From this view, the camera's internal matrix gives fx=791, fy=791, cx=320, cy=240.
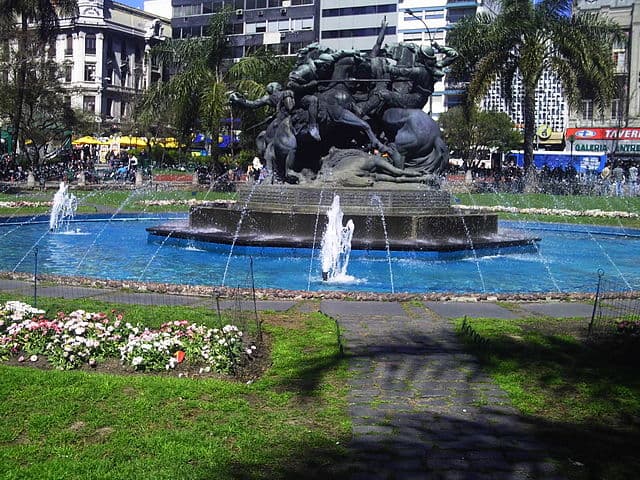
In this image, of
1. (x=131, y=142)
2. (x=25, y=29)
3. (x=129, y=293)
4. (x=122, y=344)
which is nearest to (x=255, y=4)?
(x=131, y=142)

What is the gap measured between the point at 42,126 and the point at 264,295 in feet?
135

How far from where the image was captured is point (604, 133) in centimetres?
6475

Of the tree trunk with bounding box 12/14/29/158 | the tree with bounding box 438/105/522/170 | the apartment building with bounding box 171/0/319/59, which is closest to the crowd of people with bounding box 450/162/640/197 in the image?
the tree with bounding box 438/105/522/170

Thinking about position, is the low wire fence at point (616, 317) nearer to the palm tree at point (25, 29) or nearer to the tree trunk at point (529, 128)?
the tree trunk at point (529, 128)

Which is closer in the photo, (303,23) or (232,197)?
(232,197)

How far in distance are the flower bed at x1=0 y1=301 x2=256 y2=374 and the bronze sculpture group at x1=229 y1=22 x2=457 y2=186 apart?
36.9 feet

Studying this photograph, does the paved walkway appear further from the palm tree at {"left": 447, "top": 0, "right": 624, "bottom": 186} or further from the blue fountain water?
the palm tree at {"left": 447, "top": 0, "right": 624, "bottom": 186}

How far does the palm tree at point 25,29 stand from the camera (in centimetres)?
4059

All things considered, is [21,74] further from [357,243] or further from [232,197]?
[357,243]

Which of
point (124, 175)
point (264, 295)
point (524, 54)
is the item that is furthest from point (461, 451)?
point (124, 175)

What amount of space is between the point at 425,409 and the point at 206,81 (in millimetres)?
36393

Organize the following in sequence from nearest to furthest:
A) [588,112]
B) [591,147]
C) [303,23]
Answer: [591,147]
[588,112]
[303,23]

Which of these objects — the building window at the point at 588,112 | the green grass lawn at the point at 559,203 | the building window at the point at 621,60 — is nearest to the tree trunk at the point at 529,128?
the green grass lawn at the point at 559,203

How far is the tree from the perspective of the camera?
2680 inches
